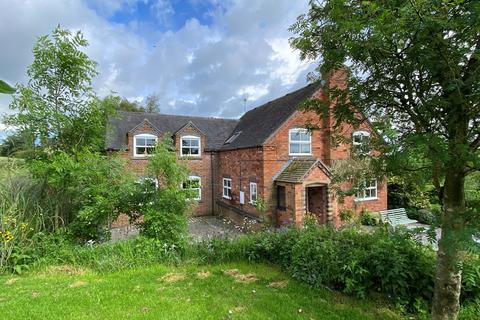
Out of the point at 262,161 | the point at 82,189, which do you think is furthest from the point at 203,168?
the point at 82,189

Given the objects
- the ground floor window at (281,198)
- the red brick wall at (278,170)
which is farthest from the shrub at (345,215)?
the ground floor window at (281,198)

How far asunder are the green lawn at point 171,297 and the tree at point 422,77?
1.65 metres

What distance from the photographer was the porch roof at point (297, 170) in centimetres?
1297

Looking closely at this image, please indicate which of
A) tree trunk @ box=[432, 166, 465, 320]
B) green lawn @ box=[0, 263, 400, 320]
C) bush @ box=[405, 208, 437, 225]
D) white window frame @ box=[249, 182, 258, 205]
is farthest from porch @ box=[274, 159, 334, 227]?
tree trunk @ box=[432, 166, 465, 320]

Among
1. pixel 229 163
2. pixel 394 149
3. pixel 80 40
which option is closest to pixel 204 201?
pixel 229 163

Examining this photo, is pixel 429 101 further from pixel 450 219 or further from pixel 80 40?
pixel 80 40

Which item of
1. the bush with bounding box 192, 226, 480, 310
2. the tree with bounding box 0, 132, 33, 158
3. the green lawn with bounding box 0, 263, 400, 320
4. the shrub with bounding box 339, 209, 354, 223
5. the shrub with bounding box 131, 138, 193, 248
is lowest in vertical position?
the shrub with bounding box 339, 209, 354, 223

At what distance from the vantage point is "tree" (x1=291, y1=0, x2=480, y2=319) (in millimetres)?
2504

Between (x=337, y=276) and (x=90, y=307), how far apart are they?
417cm

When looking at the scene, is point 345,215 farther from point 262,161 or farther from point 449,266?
point 449,266

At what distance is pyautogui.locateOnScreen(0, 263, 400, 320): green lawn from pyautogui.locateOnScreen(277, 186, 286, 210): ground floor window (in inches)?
308

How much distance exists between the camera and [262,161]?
1409 cm

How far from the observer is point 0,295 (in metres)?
4.93

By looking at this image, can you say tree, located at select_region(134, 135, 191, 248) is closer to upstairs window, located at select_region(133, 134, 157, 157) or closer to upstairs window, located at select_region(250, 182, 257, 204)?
upstairs window, located at select_region(250, 182, 257, 204)
